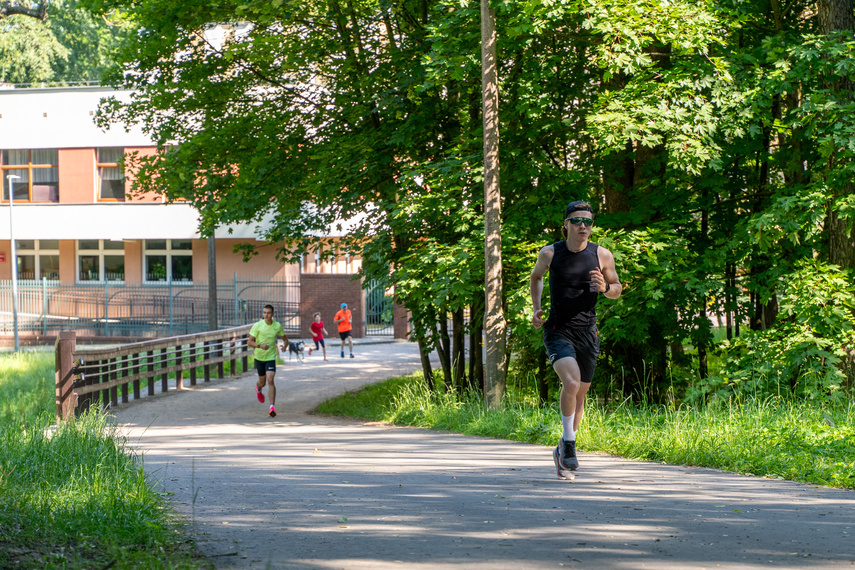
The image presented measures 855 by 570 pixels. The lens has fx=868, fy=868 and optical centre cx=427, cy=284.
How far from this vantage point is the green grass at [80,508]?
162 inches

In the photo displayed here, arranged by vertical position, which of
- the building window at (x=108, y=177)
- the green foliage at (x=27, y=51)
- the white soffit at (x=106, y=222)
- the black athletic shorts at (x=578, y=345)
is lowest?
the black athletic shorts at (x=578, y=345)

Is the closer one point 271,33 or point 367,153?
point 367,153

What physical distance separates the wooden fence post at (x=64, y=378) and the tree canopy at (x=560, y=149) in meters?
3.47

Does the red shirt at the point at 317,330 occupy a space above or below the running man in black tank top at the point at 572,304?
below

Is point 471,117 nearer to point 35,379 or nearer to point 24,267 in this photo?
point 35,379

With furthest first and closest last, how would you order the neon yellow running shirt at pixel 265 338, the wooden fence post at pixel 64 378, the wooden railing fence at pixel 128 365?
the neon yellow running shirt at pixel 265 338
the wooden railing fence at pixel 128 365
the wooden fence post at pixel 64 378

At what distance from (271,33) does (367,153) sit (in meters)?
3.68

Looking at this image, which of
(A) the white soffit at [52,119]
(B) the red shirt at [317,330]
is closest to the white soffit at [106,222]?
(A) the white soffit at [52,119]

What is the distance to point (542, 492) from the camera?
19.8ft

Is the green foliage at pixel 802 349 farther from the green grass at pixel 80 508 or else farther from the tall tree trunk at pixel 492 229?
the green grass at pixel 80 508

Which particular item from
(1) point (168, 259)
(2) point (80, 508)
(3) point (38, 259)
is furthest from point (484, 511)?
(3) point (38, 259)

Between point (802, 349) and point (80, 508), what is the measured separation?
8.57m

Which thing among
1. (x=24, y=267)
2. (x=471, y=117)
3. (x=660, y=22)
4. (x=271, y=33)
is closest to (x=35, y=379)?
(x=271, y=33)

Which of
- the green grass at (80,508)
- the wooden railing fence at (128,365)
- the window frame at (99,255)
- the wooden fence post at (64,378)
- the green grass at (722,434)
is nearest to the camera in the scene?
the green grass at (80,508)
